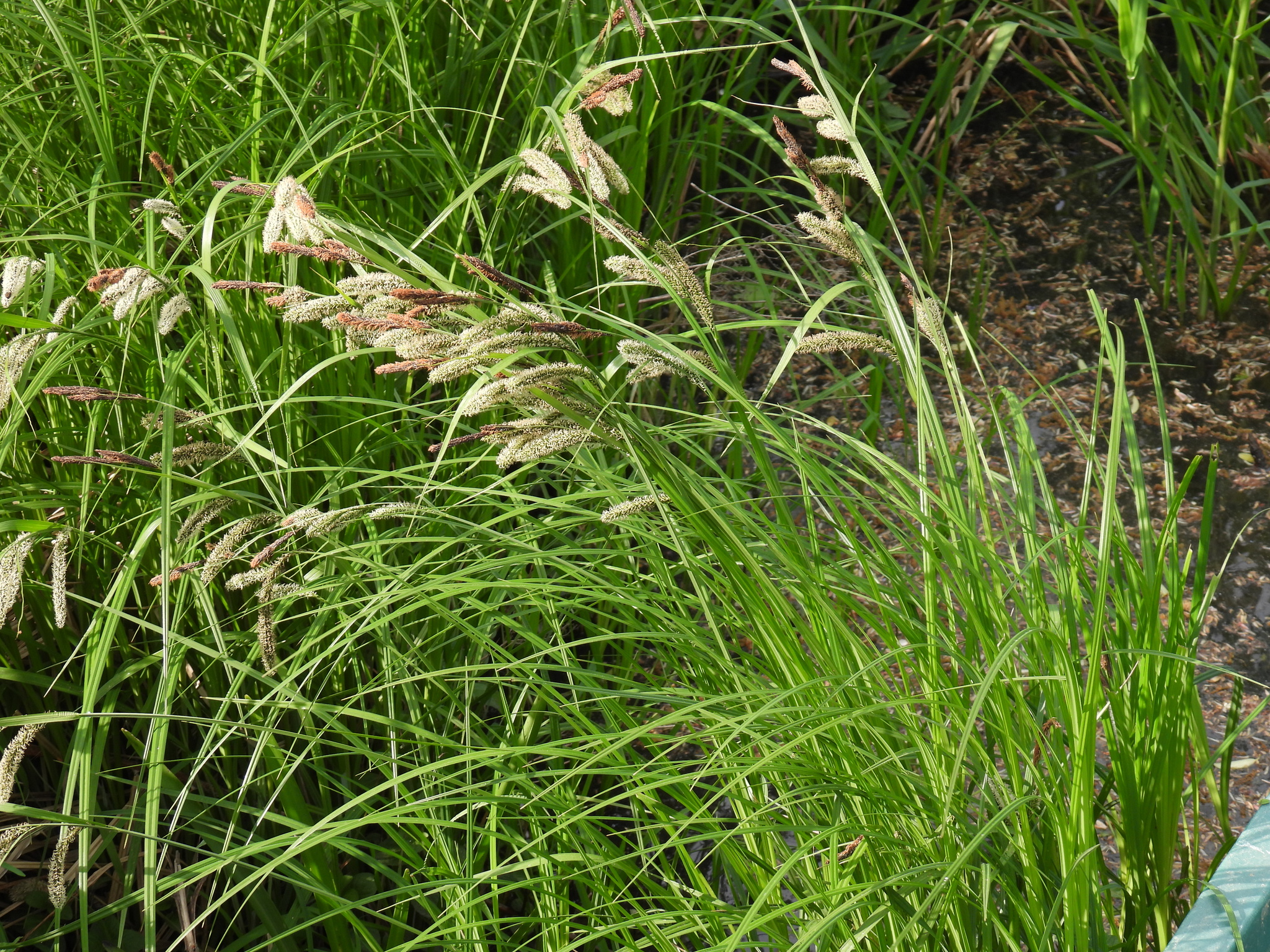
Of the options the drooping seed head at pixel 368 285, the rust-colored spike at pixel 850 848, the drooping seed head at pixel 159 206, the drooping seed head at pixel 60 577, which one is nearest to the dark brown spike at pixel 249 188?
the drooping seed head at pixel 159 206

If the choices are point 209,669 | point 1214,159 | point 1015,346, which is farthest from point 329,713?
point 1214,159

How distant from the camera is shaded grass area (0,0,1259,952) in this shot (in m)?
1.09

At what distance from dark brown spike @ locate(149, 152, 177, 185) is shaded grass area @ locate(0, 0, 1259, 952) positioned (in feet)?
0.05

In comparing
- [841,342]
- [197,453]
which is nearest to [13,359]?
[197,453]

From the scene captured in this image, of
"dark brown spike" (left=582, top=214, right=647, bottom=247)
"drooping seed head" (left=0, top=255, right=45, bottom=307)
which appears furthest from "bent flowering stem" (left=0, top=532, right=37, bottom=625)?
"dark brown spike" (left=582, top=214, right=647, bottom=247)

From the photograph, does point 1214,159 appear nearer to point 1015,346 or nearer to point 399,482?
point 1015,346

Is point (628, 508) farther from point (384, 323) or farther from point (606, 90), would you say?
point (606, 90)

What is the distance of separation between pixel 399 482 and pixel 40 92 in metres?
0.82

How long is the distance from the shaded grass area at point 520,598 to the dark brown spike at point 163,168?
0.5 inches

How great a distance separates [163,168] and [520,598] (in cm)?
70

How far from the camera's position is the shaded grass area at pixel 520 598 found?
1.09 meters

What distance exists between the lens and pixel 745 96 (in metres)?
2.67

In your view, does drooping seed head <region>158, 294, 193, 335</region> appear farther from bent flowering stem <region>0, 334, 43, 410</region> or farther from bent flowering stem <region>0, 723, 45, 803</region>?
bent flowering stem <region>0, 723, 45, 803</region>

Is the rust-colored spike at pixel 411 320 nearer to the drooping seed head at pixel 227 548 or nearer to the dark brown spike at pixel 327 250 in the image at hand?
the dark brown spike at pixel 327 250
